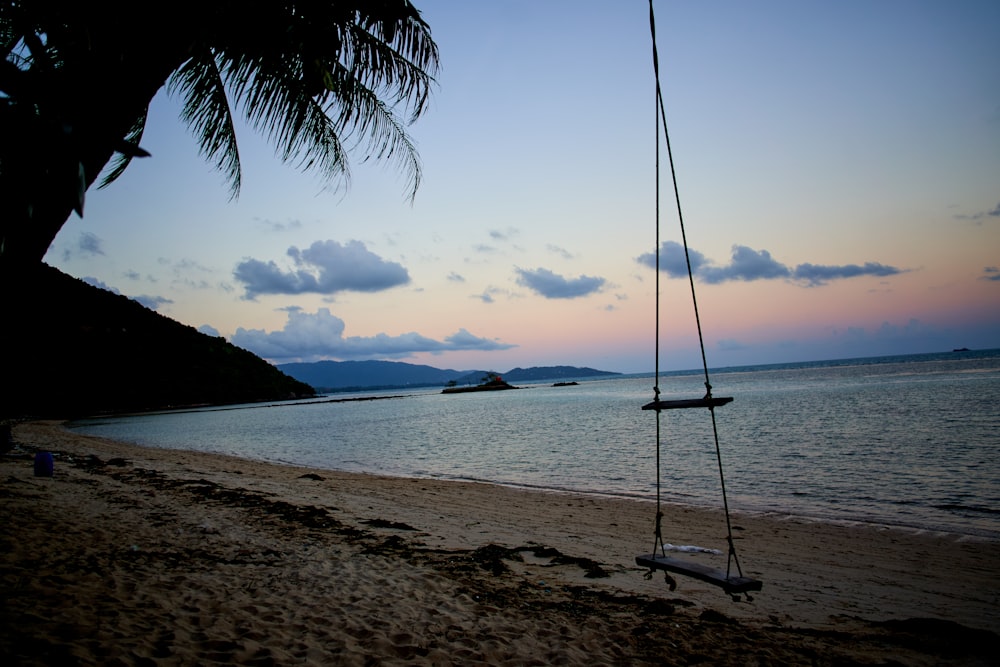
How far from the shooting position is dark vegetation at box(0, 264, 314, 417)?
184 feet

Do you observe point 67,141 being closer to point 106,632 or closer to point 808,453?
point 106,632

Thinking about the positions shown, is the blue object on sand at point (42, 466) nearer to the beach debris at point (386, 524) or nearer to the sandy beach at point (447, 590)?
the sandy beach at point (447, 590)

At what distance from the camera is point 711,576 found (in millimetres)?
4074

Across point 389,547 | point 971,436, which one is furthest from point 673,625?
point 971,436

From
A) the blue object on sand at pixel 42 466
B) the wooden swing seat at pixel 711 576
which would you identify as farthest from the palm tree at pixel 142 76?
the blue object on sand at pixel 42 466

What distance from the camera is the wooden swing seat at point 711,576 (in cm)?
396

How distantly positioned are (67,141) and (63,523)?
22.4 feet

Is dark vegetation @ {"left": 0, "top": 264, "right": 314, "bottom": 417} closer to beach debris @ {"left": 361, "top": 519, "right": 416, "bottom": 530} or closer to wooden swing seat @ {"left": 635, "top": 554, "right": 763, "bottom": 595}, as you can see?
beach debris @ {"left": 361, "top": 519, "right": 416, "bottom": 530}

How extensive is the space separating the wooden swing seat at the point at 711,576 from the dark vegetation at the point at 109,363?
180 feet

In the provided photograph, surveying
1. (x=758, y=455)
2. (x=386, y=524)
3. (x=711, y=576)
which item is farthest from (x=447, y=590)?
(x=758, y=455)

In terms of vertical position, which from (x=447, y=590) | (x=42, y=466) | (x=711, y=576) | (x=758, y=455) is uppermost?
(x=711, y=576)

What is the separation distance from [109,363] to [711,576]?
272 feet

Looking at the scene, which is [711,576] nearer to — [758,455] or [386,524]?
[386,524]

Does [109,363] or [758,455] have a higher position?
[109,363]
